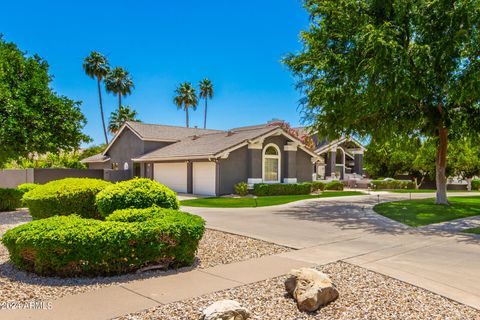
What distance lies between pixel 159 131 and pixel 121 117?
917 inches

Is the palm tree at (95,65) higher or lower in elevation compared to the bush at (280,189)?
higher

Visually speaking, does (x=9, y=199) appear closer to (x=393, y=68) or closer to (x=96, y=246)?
(x=96, y=246)

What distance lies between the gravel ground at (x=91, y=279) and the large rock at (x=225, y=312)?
2496 mm

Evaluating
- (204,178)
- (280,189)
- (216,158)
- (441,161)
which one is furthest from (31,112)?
(441,161)

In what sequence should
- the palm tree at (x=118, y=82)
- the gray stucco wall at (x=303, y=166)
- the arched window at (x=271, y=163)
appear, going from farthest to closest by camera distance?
the palm tree at (x=118, y=82) → the gray stucco wall at (x=303, y=166) → the arched window at (x=271, y=163)

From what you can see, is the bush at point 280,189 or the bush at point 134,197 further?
the bush at point 280,189

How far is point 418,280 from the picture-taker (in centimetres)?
691

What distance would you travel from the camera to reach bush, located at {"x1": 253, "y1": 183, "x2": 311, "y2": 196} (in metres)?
27.1

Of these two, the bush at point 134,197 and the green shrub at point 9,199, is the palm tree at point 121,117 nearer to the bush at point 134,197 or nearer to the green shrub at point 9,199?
the green shrub at point 9,199

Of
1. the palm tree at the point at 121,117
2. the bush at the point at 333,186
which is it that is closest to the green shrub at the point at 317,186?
the bush at the point at 333,186

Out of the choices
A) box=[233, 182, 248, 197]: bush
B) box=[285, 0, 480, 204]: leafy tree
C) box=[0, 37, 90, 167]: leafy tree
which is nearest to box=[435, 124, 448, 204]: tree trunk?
box=[285, 0, 480, 204]: leafy tree

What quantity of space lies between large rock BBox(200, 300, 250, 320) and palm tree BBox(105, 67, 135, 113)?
59.7 metres

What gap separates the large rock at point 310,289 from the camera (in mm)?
5527

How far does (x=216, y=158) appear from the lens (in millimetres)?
25781
